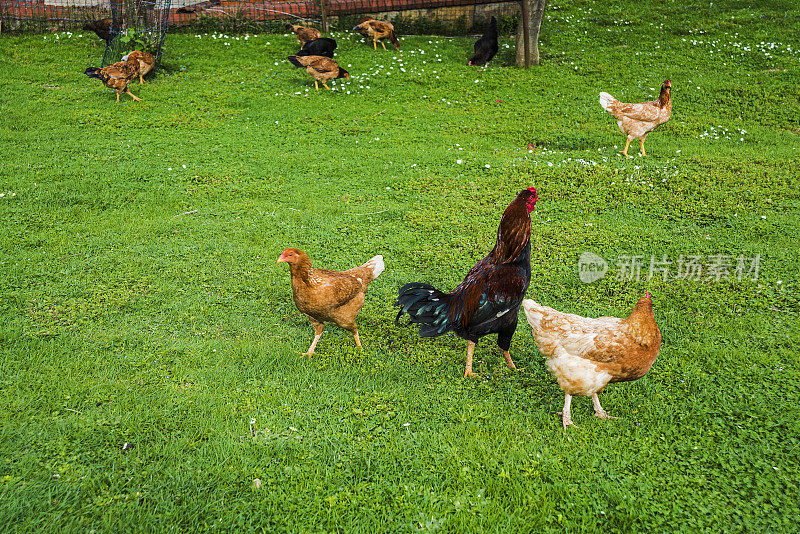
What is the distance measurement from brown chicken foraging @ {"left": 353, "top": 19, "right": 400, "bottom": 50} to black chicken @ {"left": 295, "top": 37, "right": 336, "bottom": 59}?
2.09 meters

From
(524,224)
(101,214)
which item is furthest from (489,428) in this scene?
(101,214)

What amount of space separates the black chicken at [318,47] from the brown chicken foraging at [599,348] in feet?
38.9

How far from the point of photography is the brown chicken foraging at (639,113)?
10383mm

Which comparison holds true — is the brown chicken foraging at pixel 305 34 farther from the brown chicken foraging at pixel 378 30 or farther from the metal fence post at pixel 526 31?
the metal fence post at pixel 526 31

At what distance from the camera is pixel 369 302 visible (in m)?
6.73

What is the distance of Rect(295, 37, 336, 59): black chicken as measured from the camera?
14.4 metres

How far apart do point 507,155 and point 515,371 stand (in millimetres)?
6392

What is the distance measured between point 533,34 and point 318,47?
19.1 ft

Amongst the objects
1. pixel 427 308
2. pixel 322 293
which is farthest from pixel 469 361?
pixel 322 293

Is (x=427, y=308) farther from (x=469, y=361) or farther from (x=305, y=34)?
(x=305, y=34)

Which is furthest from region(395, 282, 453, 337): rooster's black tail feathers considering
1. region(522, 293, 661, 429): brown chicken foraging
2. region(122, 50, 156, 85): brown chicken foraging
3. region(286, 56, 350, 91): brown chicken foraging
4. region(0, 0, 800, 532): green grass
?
region(122, 50, 156, 85): brown chicken foraging

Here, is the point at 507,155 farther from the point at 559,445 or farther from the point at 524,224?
the point at 559,445

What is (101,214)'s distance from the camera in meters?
8.53

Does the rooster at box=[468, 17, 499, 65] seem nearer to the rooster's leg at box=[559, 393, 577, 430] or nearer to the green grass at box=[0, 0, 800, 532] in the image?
the green grass at box=[0, 0, 800, 532]
